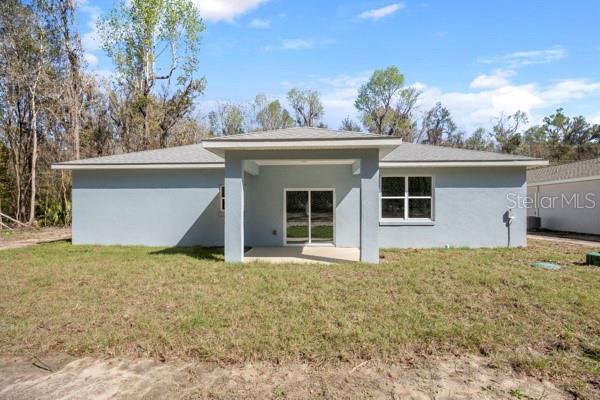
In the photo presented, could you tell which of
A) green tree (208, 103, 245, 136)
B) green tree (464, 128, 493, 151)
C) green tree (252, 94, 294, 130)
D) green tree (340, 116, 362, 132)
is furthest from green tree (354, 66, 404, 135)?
green tree (208, 103, 245, 136)

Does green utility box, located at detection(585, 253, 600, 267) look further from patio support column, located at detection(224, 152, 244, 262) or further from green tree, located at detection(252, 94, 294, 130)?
green tree, located at detection(252, 94, 294, 130)

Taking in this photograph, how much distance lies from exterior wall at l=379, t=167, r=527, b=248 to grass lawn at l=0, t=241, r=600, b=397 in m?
2.98

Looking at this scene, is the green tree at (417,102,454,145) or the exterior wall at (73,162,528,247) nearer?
the exterior wall at (73,162,528,247)

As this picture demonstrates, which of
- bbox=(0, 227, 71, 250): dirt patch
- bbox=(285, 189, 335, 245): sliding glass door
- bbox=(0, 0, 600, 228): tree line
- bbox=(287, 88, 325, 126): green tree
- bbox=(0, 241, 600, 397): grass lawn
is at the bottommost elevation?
bbox=(0, 241, 600, 397): grass lawn

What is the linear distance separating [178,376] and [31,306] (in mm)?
3943

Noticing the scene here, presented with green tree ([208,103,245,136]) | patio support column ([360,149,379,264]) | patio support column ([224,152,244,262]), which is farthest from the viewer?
green tree ([208,103,245,136])

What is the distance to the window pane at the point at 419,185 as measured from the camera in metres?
12.6

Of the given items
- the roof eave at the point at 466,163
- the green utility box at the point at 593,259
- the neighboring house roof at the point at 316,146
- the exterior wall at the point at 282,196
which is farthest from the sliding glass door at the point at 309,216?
the green utility box at the point at 593,259

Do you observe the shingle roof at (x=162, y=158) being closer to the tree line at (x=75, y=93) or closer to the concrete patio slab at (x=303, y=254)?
the concrete patio slab at (x=303, y=254)

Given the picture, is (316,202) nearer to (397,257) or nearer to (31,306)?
(397,257)

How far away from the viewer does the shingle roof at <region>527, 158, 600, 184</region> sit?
1677 centimetres

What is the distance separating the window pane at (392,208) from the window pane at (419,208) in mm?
312

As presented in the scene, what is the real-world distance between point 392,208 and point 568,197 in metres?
11.6

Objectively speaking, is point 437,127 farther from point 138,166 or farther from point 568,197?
point 138,166
